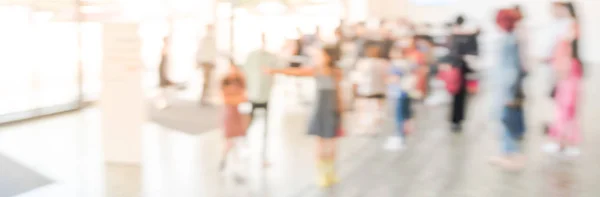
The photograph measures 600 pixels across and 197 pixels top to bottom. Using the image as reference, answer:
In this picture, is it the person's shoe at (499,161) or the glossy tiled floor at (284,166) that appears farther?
the person's shoe at (499,161)

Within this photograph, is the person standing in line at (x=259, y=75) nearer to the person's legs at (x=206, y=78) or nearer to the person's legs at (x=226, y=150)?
the person's legs at (x=226, y=150)

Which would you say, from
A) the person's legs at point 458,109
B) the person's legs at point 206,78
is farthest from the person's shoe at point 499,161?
the person's legs at point 206,78

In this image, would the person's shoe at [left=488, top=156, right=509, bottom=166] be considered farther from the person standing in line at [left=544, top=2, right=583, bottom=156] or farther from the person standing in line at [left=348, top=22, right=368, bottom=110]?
the person standing in line at [left=348, top=22, right=368, bottom=110]

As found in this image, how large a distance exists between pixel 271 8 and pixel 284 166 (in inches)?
96.5

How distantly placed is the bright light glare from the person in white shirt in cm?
121

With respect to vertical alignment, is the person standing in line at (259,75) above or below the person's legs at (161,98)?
above

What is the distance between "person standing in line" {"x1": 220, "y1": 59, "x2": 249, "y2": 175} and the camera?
543cm

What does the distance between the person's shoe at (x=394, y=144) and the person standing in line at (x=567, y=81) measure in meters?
1.60

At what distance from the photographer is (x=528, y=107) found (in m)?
11.1

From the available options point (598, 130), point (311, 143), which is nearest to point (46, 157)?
point (311, 143)

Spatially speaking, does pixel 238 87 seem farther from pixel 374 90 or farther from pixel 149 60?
pixel 374 90

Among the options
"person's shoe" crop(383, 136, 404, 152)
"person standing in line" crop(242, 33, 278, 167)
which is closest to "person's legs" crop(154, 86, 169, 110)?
"person standing in line" crop(242, 33, 278, 167)

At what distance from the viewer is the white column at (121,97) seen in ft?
18.2

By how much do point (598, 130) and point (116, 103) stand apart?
20.9 feet
